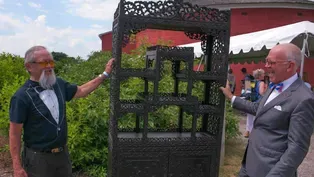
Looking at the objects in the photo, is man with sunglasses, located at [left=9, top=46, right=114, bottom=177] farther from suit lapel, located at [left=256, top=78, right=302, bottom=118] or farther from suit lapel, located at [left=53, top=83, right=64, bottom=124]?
suit lapel, located at [left=256, top=78, right=302, bottom=118]

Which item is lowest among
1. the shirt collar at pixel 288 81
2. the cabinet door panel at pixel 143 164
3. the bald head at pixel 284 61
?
the cabinet door panel at pixel 143 164

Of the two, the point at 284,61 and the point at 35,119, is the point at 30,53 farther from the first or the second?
the point at 284,61

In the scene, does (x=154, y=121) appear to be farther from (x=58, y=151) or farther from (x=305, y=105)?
(x=305, y=105)

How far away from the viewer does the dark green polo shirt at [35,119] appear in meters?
2.39

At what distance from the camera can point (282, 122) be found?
2.04 metres

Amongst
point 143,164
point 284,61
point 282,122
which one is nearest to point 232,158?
point 143,164

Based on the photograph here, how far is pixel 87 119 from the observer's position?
14.0 ft

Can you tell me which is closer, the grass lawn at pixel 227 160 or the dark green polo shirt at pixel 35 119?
the dark green polo shirt at pixel 35 119

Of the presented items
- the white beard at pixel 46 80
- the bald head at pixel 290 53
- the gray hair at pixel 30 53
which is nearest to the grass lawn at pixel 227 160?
the white beard at pixel 46 80

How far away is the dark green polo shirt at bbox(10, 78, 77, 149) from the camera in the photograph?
2389mm

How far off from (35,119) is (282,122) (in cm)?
191

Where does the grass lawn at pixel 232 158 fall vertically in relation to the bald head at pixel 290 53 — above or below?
below

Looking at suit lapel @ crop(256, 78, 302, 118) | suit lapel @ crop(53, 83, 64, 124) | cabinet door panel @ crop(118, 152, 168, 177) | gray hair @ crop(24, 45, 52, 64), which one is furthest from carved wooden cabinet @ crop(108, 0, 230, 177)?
suit lapel @ crop(256, 78, 302, 118)

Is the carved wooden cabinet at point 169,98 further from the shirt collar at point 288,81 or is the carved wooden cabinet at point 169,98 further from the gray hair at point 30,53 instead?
the shirt collar at point 288,81
